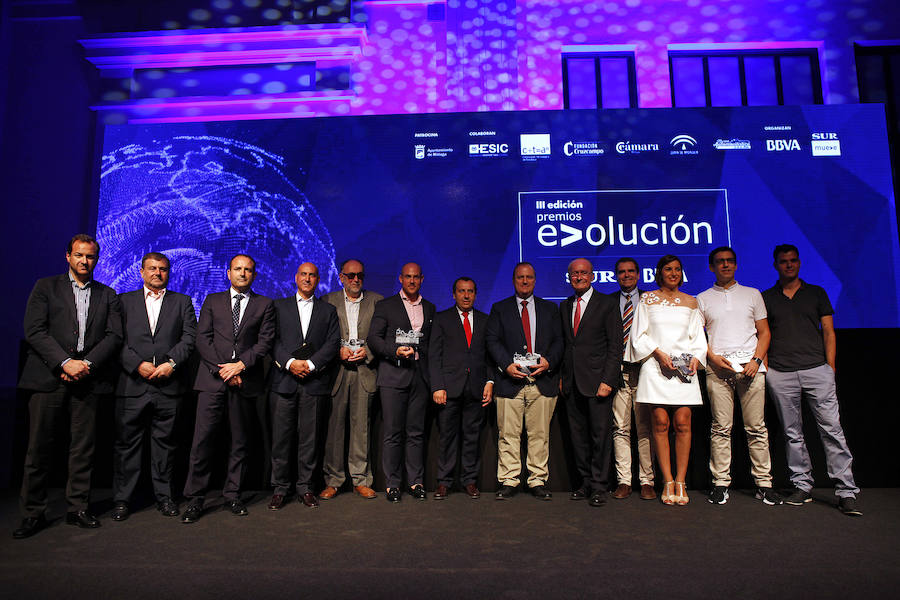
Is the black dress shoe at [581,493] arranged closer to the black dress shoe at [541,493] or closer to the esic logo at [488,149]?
the black dress shoe at [541,493]

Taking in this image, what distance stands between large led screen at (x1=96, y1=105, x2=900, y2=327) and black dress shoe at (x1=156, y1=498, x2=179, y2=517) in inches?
92.1

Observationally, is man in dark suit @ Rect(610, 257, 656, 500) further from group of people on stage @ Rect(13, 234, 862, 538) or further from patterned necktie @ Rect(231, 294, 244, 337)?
A: patterned necktie @ Rect(231, 294, 244, 337)

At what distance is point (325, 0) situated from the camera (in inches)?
242

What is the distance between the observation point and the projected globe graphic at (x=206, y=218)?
202 inches

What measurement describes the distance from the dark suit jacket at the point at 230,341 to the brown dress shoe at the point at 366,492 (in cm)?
95

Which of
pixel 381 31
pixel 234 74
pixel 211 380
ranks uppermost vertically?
pixel 381 31

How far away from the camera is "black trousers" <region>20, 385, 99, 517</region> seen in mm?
2871

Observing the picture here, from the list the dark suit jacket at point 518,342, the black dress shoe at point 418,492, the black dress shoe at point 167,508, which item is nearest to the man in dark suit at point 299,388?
the black dress shoe at point 167,508

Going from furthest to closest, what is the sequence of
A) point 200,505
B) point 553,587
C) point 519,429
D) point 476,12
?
point 476,12 < point 519,429 < point 200,505 < point 553,587

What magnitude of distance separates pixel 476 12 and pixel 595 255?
3202mm

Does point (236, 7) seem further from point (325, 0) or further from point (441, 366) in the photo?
point (441, 366)

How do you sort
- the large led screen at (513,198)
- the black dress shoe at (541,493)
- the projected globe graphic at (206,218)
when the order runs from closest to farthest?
the black dress shoe at (541,493)
the large led screen at (513,198)
the projected globe graphic at (206,218)

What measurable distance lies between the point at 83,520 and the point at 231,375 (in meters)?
1.04

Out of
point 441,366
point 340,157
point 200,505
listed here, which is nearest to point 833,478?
point 441,366
